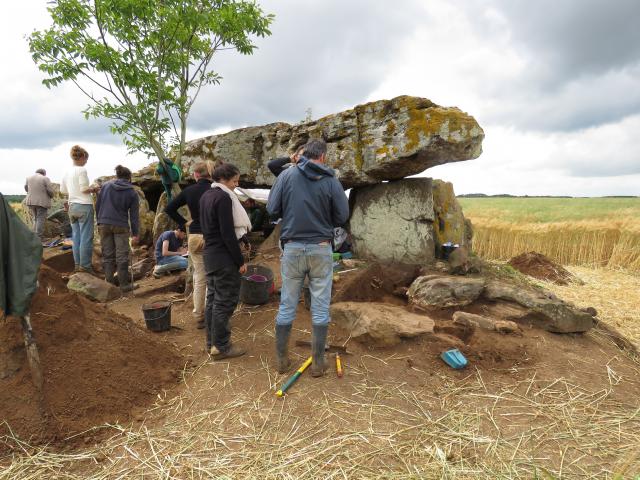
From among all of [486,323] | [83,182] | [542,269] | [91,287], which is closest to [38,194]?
[83,182]

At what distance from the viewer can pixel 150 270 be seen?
27.5 ft

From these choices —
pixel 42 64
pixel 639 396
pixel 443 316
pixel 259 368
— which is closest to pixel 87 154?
pixel 42 64

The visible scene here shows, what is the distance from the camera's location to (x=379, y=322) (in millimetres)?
4281

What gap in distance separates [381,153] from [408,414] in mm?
4200

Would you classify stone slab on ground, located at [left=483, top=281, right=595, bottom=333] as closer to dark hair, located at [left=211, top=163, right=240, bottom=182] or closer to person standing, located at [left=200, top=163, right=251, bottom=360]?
person standing, located at [left=200, top=163, right=251, bottom=360]

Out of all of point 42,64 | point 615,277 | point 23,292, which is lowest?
point 615,277

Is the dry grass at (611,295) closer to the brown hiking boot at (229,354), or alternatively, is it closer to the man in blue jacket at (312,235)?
the man in blue jacket at (312,235)

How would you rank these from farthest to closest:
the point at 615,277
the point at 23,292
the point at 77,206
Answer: the point at 615,277 → the point at 77,206 → the point at 23,292

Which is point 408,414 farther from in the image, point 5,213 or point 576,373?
Result: point 5,213

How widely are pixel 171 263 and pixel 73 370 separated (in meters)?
4.39

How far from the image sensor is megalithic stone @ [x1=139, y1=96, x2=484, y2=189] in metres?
5.74

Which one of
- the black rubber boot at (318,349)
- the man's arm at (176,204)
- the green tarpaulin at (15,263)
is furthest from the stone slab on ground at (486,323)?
the green tarpaulin at (15,263)

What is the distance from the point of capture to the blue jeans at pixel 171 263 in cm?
756

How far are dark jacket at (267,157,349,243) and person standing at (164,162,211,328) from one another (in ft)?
5.23
